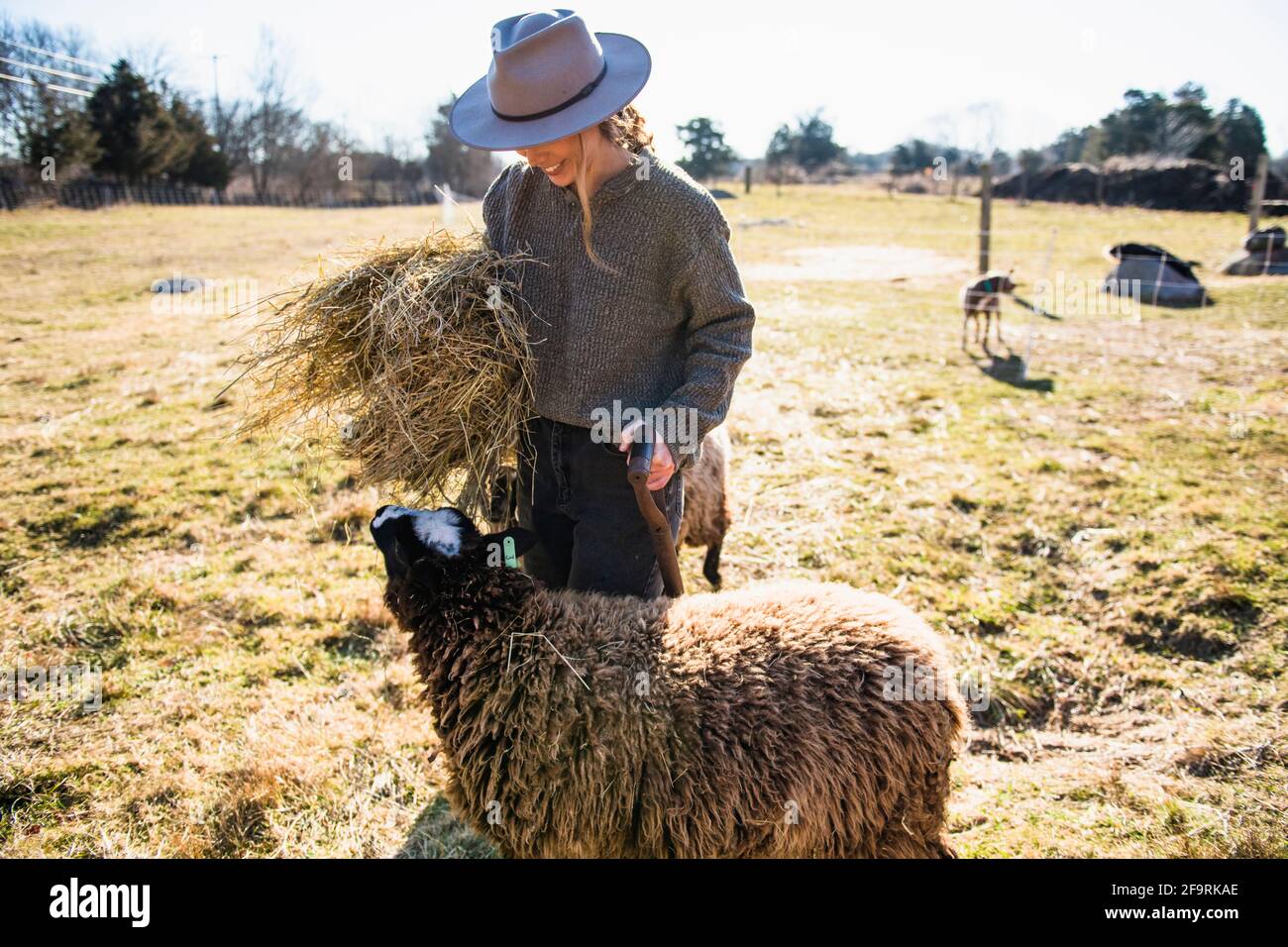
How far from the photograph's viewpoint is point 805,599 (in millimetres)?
2650

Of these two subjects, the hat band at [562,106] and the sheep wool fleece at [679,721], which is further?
the sheep wool fleece at [679,721]

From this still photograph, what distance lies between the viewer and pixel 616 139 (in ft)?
7.54

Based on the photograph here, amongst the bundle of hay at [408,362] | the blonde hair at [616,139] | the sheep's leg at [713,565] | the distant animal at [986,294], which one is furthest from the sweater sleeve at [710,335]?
the distant animal at [986,294]

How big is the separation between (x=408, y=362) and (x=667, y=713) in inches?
57.3

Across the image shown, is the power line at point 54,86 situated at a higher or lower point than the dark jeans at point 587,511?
→ higher

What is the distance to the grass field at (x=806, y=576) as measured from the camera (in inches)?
117

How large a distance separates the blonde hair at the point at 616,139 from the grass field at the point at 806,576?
109 cm

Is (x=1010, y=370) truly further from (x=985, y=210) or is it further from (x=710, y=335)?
(x=710, y=335)

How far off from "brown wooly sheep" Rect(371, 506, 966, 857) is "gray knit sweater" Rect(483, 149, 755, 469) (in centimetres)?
65

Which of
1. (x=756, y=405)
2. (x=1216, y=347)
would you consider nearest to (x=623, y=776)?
(x=756, y=405)

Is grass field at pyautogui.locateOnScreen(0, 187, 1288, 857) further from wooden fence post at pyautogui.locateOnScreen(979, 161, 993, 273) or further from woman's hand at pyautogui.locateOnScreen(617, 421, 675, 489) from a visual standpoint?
wooden fence post at pyautogui.locateOnScreen(979, 161, 993, 273)

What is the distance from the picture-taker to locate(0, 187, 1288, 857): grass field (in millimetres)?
2969

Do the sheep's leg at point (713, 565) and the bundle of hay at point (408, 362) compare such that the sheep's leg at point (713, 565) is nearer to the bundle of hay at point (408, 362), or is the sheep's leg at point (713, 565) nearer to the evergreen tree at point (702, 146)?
the bundle of hay at point (408, 362)
